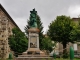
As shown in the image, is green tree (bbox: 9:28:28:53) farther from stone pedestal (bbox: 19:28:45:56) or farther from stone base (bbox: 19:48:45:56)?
stone base (bbox: 19:48:45:56)

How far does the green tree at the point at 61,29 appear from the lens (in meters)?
47.9

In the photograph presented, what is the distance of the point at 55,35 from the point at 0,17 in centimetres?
1530

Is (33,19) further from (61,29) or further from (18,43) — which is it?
(61,29)

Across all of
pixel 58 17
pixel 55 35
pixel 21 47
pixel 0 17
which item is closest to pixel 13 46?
pixel 21 47

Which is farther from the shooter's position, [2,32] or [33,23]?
[2,32]

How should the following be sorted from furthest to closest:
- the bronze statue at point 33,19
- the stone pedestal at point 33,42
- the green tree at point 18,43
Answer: the green tree at point 18,43
the bronze statue at point 33,19
the stone pedestal at point 33,42

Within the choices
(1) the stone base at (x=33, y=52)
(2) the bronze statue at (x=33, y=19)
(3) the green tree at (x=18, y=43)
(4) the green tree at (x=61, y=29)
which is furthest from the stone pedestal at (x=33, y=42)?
(4) the green tree at (x=61, y=29)

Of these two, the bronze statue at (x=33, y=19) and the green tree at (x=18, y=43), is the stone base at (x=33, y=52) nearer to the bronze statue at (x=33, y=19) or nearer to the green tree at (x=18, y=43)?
the bronze statue at (x=33, y=19)

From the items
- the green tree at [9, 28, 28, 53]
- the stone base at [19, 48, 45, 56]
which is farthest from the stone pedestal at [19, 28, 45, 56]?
the green tree at [9, 28, 28, 53]

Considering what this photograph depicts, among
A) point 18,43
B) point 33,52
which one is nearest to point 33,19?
point 33,52

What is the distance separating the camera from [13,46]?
39.1 meters

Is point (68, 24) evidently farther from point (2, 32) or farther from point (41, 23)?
point (2, 32)

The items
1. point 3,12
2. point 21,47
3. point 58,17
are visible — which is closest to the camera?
point 21,47

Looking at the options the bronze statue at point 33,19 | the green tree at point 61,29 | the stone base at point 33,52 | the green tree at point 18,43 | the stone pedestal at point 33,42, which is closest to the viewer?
the stone base at point 33,52
